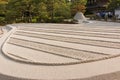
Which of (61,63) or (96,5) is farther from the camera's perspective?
(96,5)

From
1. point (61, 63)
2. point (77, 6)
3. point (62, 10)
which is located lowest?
point (61, 63)

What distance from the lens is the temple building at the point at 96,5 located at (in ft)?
154

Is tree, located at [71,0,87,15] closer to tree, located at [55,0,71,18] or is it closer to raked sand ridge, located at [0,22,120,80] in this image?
tree, located at [55,0,71,18]

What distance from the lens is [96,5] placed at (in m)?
47.8

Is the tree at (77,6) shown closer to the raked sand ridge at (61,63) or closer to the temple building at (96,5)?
the temple building at (96,5)

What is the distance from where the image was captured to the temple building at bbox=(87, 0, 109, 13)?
46812 millimetres

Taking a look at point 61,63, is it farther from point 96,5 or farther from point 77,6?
point 96,5

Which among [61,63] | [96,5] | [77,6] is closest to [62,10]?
[77,6]

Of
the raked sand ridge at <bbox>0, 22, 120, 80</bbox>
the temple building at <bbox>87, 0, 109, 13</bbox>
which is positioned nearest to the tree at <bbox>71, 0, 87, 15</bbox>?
the temple building at <bbox>87, 0, 109, 13</bbox>

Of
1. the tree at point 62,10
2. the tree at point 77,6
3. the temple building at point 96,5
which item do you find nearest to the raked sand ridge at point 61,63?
the tree at point 62,10

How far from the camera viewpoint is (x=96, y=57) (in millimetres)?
7422

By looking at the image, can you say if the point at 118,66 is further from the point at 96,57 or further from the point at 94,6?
the point at 94,6

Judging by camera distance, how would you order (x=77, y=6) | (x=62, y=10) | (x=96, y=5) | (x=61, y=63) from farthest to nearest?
1. (x=96, y=5)
2. (x=77, y=6)
3. (x=62, y=10)
4. (x=61, y=63)

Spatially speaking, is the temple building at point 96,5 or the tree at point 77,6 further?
the temple building at point 96,5
